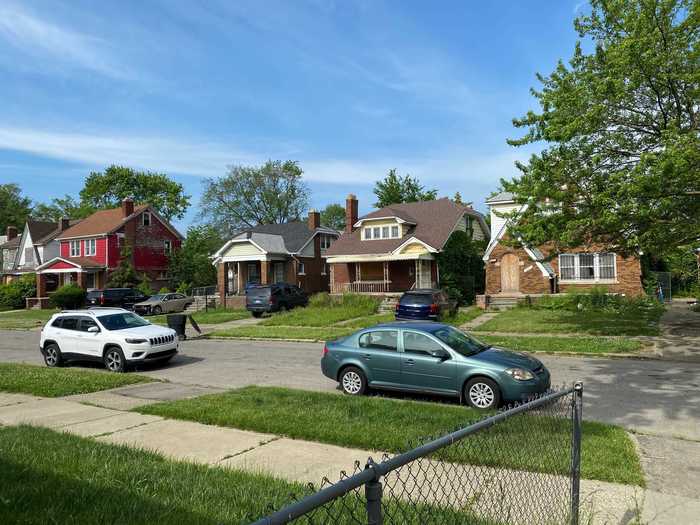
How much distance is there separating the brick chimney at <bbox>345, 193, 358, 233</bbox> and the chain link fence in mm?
36502

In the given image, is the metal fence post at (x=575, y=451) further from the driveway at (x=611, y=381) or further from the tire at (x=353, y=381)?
the tire at (x=353, y=381)

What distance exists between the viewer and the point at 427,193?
59.4 meters

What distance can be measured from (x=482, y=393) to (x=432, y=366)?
3.33 ft

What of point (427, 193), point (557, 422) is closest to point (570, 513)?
point (557, 422)

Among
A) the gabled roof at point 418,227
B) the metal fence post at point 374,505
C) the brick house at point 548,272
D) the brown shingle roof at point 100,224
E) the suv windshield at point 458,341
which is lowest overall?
the suv windshield at point 458,341

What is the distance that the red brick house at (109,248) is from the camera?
158 feet

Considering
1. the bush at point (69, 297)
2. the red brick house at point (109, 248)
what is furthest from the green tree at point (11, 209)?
the bush at point (69, 297)

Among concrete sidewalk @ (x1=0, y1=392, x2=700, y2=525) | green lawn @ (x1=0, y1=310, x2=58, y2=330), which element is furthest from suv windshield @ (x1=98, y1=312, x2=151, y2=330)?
green lawn @ (x1=0, y1=310, x2=58, y2=330)

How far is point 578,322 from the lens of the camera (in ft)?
73.3

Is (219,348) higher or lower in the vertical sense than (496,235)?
lower

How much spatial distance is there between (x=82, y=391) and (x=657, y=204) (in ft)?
54.2

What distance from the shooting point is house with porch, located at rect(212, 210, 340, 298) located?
41.1m

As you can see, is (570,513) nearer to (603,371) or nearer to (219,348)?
(603,371)

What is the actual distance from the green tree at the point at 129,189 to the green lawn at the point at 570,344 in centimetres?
6494
